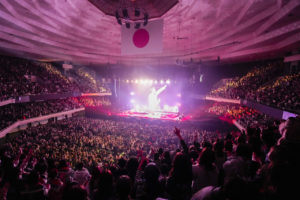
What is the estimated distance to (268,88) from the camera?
14914 mm

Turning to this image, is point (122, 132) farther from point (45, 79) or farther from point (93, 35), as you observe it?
point (45, 79)

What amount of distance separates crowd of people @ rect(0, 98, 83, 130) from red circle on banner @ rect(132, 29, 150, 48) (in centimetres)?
1417

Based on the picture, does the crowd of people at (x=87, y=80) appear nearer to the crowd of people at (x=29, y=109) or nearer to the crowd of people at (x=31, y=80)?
the crowd of people at (x=31, y=80)

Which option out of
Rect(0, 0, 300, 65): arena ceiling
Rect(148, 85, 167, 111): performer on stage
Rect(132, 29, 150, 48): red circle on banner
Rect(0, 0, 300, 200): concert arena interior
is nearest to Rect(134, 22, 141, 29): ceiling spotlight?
Rect(0, 0, 300, 200): concert arena interior

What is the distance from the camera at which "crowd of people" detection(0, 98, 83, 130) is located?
15820mm

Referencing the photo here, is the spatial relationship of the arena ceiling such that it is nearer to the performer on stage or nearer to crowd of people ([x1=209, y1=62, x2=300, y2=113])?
crowd of people ([x1=209, y1=62, x2=300, y2=113])

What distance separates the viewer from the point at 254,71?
66.3ft

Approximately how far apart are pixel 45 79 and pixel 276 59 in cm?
2837

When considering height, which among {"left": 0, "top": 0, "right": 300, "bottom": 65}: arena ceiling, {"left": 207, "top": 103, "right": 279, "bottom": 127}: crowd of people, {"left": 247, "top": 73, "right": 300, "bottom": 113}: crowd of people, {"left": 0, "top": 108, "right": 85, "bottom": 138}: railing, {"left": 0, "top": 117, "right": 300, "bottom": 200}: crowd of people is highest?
{"left": 0, "top": 0, "right": 300, "bottom": 65}: arena ceiling

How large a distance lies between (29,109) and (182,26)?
1851 centimetres

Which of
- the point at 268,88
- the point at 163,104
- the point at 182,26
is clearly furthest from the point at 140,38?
the point at 163,104

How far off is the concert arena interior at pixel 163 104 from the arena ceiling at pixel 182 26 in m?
0.09

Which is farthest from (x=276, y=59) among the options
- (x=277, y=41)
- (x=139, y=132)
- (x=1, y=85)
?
(x=1, y=85)

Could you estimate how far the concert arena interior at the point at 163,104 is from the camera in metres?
2.63
